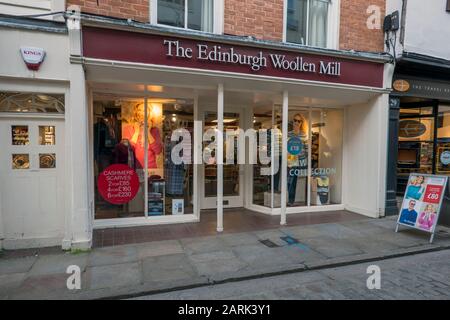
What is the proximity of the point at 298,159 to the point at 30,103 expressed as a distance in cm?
595

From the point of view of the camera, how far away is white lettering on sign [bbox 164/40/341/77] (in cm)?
543

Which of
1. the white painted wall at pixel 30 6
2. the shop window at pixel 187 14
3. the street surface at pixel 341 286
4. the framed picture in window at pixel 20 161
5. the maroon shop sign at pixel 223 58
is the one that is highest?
the shop window at pixel 187 14

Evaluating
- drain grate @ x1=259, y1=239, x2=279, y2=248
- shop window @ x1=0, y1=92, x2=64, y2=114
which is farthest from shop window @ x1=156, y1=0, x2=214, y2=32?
drain grate @ x1=259, y1=239, x2=279, y2=248

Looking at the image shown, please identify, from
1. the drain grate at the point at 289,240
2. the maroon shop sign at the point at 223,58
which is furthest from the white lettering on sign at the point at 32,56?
the drain grate at the point at 289,240

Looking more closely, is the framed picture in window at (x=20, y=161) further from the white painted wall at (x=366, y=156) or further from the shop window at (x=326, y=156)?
the white painted wall at (x=366, y=156)

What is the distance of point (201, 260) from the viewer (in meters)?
4.64

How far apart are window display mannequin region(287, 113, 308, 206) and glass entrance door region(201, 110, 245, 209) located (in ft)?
4.19

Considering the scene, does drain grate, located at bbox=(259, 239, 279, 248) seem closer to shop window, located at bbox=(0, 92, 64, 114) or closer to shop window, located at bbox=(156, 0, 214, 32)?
shop window, located at bbox=(0, 92, 64, 114)

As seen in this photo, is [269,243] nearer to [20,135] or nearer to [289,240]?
[289,240]

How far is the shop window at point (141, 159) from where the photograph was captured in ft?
20.6

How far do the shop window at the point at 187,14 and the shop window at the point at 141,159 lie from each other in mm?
1582

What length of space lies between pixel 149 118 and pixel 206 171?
202 centimetres

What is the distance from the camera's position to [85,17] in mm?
4828
